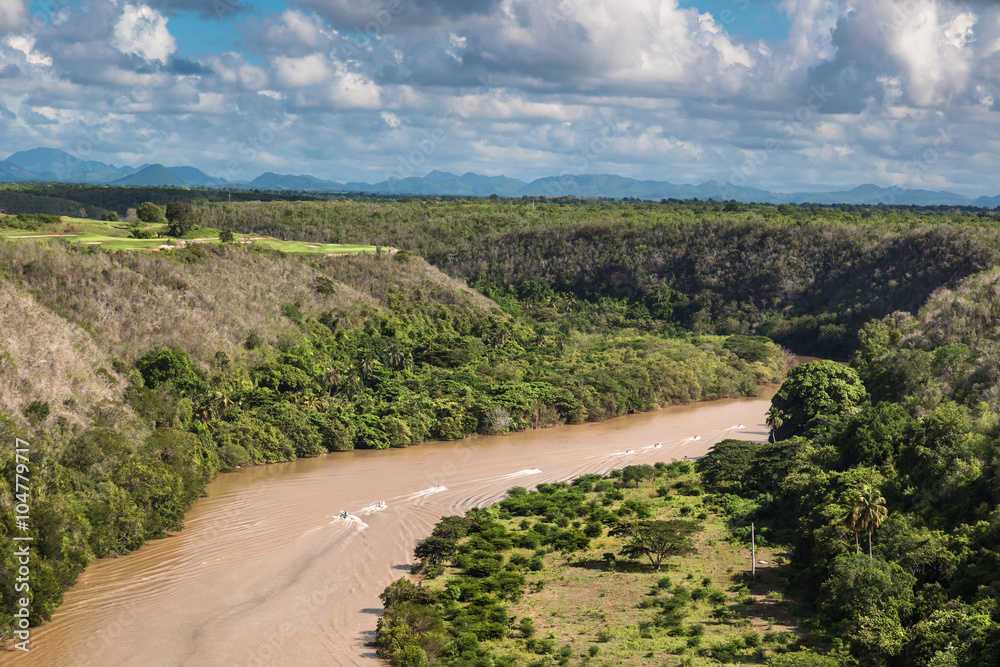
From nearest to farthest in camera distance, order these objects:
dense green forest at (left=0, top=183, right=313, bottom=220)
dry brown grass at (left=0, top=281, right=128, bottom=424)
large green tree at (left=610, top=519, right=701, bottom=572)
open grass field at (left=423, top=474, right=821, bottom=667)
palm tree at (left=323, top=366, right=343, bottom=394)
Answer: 1. open grass field at (left=423, top=474, right=821, bottom=667)
2. large green tree at (left=610, top=519, right=701, bottom=572)
3. dry brown grass at (left=0, top=281, right=128, bottom=424)
4. palm tree at (left=323, top=366, right=343, bottom=394)
5. dense green forest at (left=0, top=183, right=313, bottom=220)

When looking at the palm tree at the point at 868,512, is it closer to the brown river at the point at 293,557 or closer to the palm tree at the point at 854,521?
the palm tree at the point at 854,521

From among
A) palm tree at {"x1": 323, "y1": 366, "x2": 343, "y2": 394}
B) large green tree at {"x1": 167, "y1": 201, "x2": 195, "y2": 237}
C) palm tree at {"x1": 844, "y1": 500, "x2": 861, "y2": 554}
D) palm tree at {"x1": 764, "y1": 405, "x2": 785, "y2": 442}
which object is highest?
large green tree at {"x1": 167, "y1": 201, "x2": 195, "y2": 237}

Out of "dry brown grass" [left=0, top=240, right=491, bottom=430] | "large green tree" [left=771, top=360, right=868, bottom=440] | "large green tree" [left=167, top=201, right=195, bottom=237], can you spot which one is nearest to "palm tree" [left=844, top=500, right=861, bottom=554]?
"large green tree" [left=771, top=360, right=868, bottom=440]

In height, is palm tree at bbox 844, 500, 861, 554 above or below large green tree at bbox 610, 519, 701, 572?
above

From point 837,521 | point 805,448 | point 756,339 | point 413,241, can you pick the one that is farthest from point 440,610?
point 413,241

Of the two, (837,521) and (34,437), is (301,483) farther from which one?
(837,521)

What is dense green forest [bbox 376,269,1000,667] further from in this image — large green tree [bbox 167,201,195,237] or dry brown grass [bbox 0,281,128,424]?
large green tree [bbox 167,201,195,237]

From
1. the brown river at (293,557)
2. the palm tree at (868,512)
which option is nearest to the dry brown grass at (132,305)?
the brown river at (293,557)
